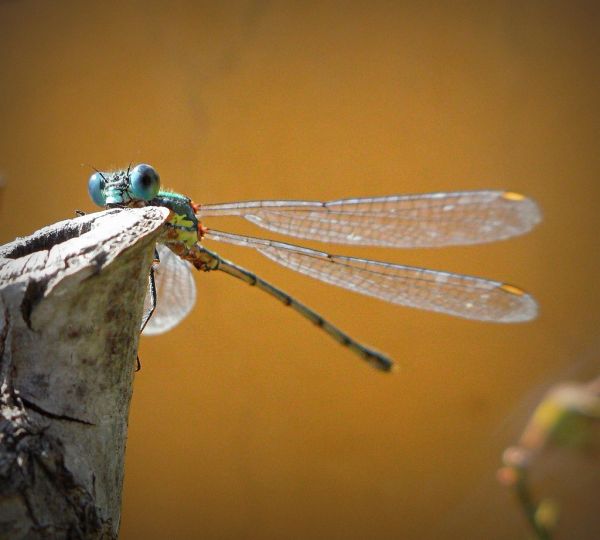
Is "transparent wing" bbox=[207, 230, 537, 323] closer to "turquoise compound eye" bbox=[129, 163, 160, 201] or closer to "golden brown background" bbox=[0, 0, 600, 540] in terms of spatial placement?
"turquoise compound eye" bbox=[129, 163, 160, 201]

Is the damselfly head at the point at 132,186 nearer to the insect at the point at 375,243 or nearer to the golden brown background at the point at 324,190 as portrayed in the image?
the insect at the point at 375,243

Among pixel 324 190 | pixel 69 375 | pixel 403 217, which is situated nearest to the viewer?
pixel 69 375

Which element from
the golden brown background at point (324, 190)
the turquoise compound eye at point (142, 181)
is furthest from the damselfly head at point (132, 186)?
the golden brown background at point (324, 190)

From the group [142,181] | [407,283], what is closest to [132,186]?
[142,181]

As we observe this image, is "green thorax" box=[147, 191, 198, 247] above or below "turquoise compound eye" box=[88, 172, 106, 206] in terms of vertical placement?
below

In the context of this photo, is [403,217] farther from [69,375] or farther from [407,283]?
[69,375]

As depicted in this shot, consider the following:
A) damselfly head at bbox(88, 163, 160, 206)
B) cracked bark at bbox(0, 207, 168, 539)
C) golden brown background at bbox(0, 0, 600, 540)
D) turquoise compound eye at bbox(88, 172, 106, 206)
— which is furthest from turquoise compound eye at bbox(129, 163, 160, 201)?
golden brown background at bbox(0, 0, 600, 540)
